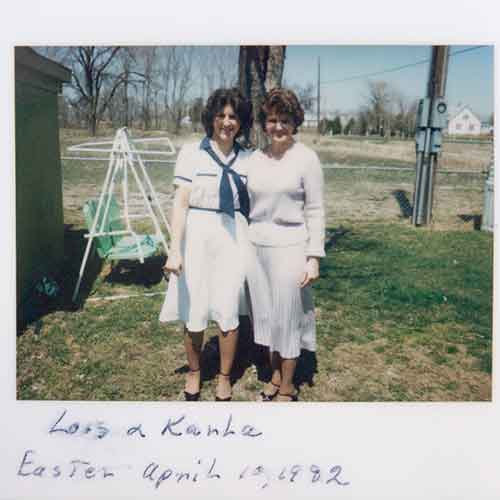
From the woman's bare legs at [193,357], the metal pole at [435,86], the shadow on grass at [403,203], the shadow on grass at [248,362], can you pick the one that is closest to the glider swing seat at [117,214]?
the shadow on grass at [248,362]

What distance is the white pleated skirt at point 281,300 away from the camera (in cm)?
195

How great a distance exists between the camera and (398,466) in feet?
6.73

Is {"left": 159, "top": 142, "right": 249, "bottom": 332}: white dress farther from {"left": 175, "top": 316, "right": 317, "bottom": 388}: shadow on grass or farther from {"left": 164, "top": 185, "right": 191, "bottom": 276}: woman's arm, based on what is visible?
{"left": 175, "top": 316, "right": 317, "bottom": 388}: shadow on grass

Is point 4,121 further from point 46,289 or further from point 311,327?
point 311,327

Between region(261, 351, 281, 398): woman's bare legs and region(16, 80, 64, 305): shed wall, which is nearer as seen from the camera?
region(261, 351, 281, 398): woman's bare legs

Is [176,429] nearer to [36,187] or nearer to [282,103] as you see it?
[282,103]

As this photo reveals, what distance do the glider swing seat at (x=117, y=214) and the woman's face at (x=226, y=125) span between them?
0.96 metres

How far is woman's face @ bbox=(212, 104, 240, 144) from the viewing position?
74.0 inches

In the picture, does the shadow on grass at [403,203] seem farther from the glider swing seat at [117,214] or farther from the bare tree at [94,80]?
the bare tree at [94,80]

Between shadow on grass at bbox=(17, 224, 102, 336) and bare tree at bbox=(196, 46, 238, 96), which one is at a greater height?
bare tree at bbox=(196, 46, 238, 96)

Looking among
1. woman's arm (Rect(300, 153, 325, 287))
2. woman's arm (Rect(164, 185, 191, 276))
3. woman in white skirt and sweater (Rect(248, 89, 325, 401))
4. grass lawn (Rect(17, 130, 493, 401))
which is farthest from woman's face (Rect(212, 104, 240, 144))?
grass lawn (Rect(17, 130, 493, 401))

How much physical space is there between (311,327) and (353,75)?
1380mm

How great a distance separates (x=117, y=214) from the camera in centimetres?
373

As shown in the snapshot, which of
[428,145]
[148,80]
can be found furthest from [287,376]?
[428,145]
